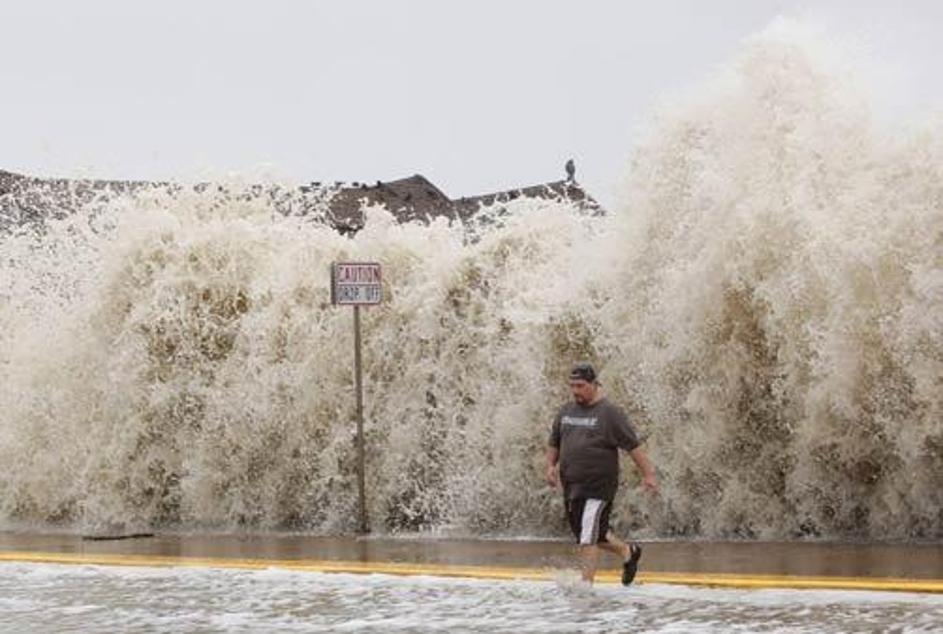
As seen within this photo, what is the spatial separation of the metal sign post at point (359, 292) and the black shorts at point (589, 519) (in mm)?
5673

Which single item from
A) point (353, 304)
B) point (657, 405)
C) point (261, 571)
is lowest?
Result: point (261, 571)

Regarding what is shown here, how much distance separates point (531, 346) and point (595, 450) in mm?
5419

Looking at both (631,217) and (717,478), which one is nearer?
(717,478)

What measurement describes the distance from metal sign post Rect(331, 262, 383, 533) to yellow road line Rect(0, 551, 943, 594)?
8.40 ft

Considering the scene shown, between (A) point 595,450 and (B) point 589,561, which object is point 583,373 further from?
(B) point 589,561

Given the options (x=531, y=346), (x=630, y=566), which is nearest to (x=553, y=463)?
(x=630, y=566)

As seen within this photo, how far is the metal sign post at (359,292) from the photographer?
58.9 ft

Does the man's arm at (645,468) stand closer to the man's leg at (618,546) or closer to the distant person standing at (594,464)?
the distant person standing at (594,464)

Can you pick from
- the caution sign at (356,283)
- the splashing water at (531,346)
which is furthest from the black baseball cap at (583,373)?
the caution sign at (356,283)

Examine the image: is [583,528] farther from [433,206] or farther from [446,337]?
[433,206]

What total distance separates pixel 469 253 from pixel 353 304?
6.12 ft

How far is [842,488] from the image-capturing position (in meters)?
15.5

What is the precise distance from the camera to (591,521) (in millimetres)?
12500

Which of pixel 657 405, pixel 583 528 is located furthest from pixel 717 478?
pixel 583 528
